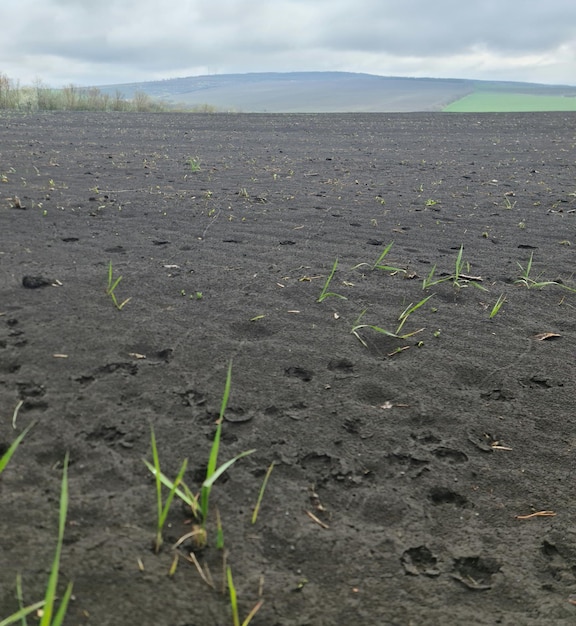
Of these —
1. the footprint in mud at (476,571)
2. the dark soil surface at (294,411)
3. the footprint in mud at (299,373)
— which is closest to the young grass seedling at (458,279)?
the dark soil surface at (294,411)

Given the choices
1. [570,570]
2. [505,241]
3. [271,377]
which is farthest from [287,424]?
[505,241]

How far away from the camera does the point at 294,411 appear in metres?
1.98

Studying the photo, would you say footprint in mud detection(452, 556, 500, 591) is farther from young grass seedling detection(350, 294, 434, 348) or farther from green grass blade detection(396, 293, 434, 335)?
green grass blade detection(396, 293, 434, 335)

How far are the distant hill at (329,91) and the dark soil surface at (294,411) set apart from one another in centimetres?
5649

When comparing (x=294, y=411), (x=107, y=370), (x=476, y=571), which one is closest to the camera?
(x=476, y=571)

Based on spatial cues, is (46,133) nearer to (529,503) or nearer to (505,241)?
(505,241)

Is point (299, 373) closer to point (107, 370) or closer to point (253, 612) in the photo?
point (107, 370)

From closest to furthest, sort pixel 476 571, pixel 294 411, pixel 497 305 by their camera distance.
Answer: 1. pixel 476 571
2. pixel 294 411
3. pixel 497 305

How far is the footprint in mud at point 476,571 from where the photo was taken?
4.51ft

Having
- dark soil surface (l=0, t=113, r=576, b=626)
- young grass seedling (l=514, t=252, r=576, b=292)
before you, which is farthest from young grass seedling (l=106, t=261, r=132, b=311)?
young grass seedling (l=514, t=252, r=576, b=292)

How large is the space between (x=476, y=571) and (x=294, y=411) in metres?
0.80

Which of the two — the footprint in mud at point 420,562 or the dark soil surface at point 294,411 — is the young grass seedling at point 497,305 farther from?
the footprint in mud at point 420,562

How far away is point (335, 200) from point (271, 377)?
3.42 meters

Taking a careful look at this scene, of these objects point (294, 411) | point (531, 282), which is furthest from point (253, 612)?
point (531, 282)
